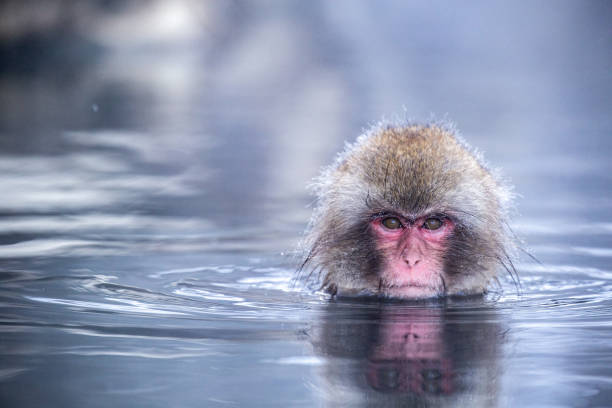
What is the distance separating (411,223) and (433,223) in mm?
125

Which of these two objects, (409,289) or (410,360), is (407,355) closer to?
(410,360)

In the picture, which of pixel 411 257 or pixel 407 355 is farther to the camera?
pixel 411 257

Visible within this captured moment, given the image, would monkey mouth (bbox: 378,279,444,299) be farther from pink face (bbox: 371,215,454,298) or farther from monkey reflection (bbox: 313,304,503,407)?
monkey reflection (bbox: 313,304,503,407)

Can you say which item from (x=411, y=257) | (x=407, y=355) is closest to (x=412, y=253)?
(x=411, y=257)

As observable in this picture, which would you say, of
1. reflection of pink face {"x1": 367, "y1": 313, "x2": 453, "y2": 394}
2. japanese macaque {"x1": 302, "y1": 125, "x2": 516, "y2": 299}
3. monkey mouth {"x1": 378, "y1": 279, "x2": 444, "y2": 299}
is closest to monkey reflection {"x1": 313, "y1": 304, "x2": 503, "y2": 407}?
reflection of pink face {"x1": 367, "y1": 313, "x2": 453, "y2": 394}

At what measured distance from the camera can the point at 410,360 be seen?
3682mm

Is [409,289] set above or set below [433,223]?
below

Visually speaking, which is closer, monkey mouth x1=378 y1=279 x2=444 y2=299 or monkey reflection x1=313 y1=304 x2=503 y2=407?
monkey reflection x1=313 y1=304 x2=503 y2=407

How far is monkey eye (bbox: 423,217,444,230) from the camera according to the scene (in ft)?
17.0

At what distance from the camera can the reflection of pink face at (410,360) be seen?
3314 millimetres

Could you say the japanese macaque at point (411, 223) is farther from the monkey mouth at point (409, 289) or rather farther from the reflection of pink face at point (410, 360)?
the reflection of pink face at point (410, 360)

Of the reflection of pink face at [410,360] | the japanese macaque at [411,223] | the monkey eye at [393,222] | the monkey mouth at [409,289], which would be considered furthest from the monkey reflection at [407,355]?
the monkey eye at [393,222]

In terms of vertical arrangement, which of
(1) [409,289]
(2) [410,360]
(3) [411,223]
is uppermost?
(3) [411,223]

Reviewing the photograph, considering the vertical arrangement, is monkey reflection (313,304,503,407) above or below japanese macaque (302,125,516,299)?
below
